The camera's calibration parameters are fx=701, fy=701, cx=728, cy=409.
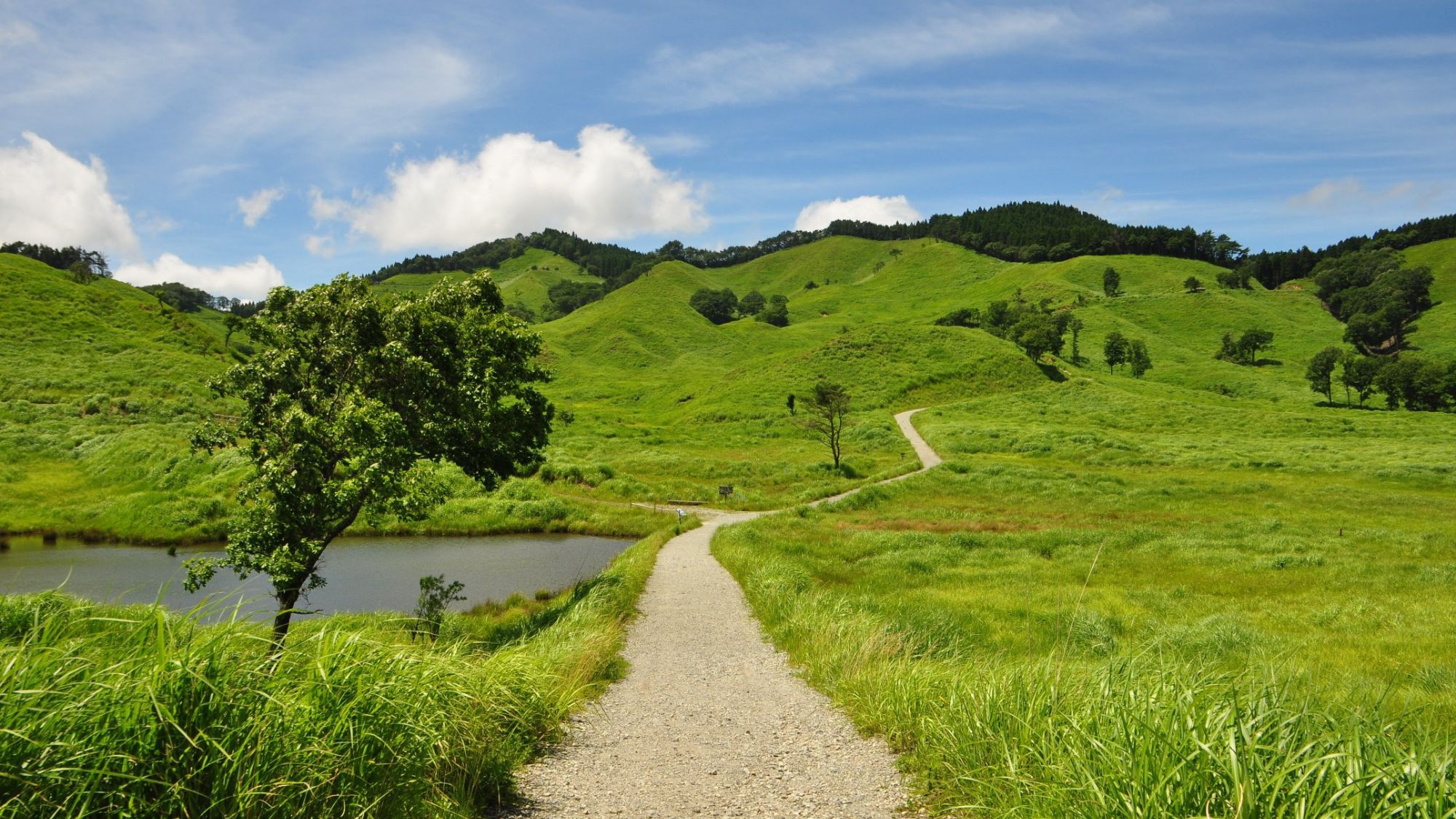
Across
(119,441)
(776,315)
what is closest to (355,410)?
(119,441)

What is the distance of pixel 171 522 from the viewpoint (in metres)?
41.0

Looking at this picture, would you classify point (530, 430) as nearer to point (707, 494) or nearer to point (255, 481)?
point (255, 481)

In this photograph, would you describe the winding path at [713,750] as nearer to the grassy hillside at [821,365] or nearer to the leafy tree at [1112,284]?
the grassy hillside at [821,365]

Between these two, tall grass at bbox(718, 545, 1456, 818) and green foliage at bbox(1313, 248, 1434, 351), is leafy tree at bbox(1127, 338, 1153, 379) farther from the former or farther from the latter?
tall grass at bbox(718, 545, 1456, 818)

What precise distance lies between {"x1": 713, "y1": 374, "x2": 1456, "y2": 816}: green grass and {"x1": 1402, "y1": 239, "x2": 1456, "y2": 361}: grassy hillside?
271ft

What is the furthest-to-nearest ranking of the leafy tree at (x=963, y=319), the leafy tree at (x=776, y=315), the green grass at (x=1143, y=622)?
the leafy tree at (x=776, y=315), the leafy tree at (x=963, y=319), the green grass at (x=1143, y=622)

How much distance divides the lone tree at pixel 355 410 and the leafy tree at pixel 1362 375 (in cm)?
11413

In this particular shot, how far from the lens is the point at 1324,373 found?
9662cm

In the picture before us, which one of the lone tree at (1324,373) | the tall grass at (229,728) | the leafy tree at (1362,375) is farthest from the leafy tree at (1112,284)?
the tall grass at (229,728)

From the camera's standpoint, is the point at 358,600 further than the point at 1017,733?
Yes

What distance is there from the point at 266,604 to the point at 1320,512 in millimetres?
49935

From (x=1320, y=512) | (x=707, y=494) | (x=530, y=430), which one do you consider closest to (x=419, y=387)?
(x=530, y=430)

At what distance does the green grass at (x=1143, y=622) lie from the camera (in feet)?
15.4

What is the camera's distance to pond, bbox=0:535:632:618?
28109 millimetres
